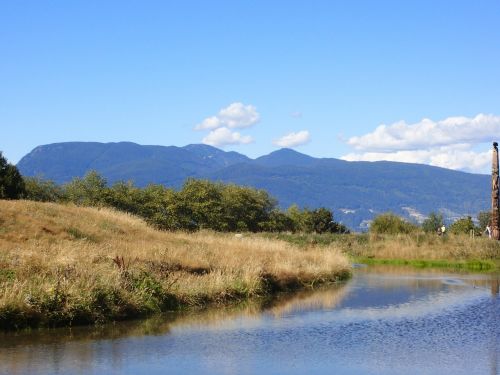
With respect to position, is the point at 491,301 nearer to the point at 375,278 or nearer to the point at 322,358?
the point at 375,278

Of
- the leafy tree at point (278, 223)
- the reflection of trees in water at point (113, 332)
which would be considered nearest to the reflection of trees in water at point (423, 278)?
the reflection of trees in water at point (113, 332)

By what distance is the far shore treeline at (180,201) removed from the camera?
77.9 m

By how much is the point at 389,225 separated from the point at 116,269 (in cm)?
6472

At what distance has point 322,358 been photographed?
17797 mm

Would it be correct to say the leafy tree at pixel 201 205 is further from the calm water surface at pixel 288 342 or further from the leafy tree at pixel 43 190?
the calm water surface at pixel 288 342

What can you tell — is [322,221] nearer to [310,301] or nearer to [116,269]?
[310,301]

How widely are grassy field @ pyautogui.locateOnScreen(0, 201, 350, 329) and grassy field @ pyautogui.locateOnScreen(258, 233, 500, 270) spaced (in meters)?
11.7

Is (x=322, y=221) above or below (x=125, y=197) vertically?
below

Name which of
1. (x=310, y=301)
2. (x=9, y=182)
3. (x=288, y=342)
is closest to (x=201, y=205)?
(x=9, y=182)

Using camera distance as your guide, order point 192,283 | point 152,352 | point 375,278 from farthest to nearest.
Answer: point 375,278 → point 192,283 → point 152,352

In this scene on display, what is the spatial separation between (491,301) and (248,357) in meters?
16.1

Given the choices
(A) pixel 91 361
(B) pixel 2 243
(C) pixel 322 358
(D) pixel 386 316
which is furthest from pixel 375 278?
(A) pixel 91 361

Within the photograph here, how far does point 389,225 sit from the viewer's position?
282 ft

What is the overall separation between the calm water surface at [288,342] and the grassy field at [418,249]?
72.9 feet
